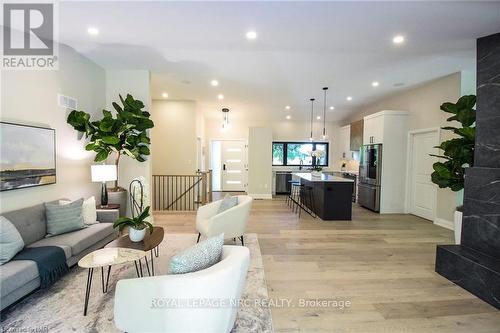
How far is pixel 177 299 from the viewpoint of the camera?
1.58m

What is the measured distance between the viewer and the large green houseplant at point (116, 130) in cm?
385

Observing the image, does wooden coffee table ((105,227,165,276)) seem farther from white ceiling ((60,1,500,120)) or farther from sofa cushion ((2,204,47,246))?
white ceiling ((60,1,500,120))

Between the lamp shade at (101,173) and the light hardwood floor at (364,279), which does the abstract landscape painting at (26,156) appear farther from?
the light hardwood floor at (364,279)

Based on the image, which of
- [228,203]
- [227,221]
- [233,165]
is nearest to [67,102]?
[228,203]

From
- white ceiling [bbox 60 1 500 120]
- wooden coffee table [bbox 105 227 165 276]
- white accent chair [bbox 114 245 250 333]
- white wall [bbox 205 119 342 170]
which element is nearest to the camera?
white accent chair [bbox 114 245 250 333]

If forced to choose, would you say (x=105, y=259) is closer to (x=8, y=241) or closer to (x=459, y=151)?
(x=8, y=241)

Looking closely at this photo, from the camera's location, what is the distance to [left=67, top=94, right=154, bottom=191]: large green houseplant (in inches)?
151

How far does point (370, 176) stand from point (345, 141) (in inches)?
109

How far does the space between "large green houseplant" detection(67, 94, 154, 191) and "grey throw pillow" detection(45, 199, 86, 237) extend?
0.97 meters

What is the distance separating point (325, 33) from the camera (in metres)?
3.22

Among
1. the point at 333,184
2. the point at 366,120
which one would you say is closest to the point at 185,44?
the point at 333,184

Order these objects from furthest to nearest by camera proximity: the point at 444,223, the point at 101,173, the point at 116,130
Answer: the point at 444,223, the point at 116,130, the point at 101,173

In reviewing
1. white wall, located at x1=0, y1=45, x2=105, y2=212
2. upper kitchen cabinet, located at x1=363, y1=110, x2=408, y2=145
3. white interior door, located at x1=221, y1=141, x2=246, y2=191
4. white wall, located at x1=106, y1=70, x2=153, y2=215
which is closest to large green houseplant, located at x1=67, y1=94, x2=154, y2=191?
white wall, located at x1=0, y1=45, x2=105, y2=212

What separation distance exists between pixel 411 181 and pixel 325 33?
4703 millimetres
